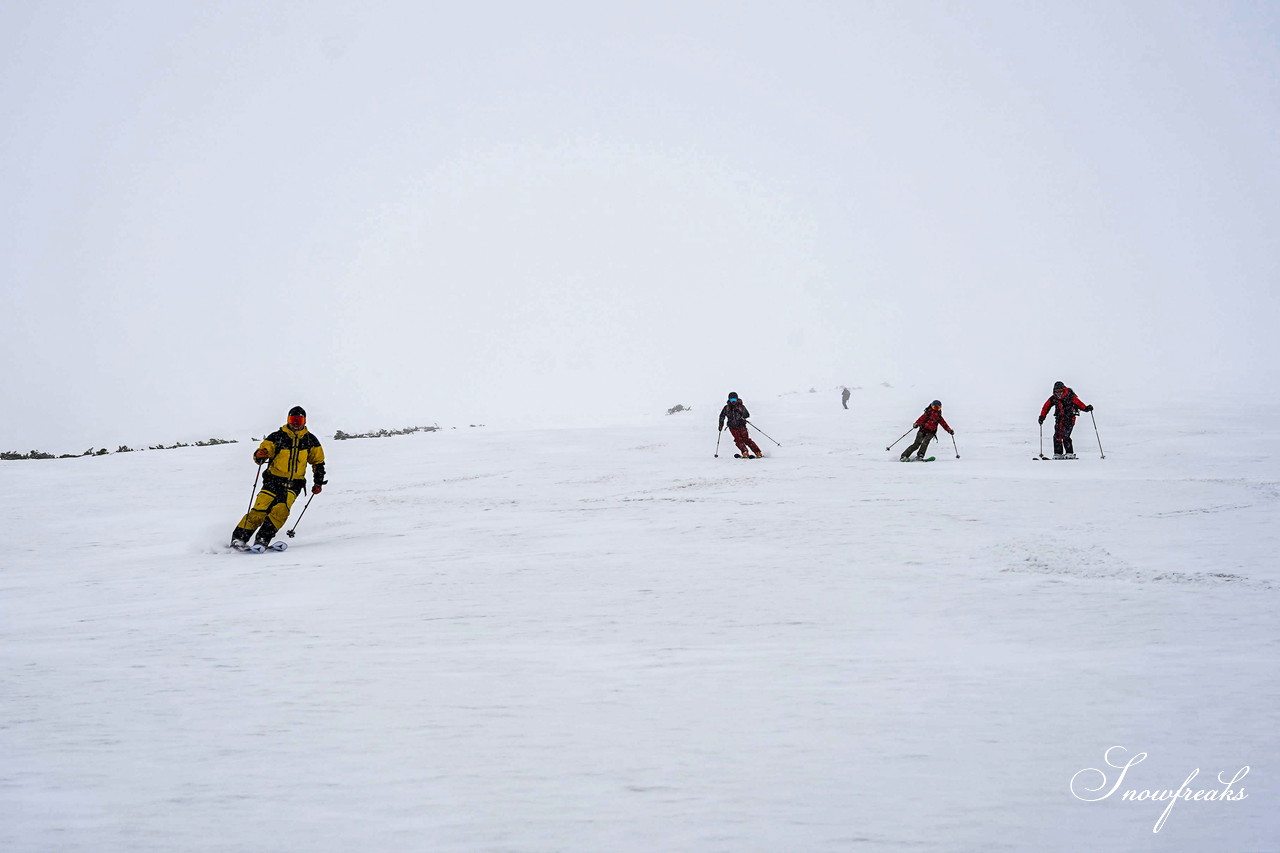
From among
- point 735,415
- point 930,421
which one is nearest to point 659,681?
point 735,415

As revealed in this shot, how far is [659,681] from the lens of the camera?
5234mm

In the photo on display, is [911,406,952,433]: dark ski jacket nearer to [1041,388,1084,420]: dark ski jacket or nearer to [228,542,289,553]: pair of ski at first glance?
[1041,388,1084,420]: dark ski jacket

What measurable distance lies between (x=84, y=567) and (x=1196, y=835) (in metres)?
10.7

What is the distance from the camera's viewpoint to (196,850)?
11.4 feet

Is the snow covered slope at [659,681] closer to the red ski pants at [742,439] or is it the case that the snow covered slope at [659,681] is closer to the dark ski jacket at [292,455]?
the dark ski jacket at [292,455]

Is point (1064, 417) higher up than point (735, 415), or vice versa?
point (735, 415)

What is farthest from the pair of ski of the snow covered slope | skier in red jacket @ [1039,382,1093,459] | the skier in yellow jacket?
skier in red jacket @ [1039,382,1093,459]

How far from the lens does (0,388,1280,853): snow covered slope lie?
3.66 m

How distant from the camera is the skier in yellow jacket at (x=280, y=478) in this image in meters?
10.9

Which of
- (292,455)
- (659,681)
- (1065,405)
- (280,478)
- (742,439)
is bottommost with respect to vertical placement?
(659,681)

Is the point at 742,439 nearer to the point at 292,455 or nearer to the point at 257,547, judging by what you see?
the point at 292,455

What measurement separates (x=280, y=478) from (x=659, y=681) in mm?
7507

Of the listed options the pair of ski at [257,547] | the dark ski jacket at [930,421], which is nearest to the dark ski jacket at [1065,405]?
the dark ski jacket at [930,421]

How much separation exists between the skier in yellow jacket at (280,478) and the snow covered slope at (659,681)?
574 millimetres
